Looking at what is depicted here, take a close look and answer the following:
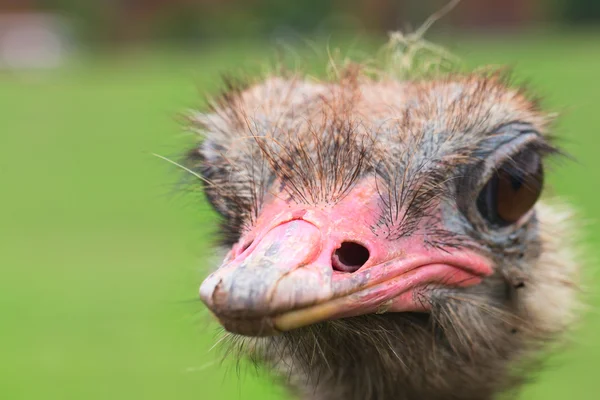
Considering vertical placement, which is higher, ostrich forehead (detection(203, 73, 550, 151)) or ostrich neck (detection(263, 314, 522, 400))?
ostrich forehead (detection(203, 73, 550, 151))

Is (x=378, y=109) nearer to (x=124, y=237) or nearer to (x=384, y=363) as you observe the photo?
(x=384, y=363)

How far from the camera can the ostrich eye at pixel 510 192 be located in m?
2.39

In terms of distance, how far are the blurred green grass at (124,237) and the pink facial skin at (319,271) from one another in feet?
2.17

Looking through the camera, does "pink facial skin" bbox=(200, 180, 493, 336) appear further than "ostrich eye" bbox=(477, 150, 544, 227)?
No

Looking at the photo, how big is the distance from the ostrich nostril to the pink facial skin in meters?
0.01

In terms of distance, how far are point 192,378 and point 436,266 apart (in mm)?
5124

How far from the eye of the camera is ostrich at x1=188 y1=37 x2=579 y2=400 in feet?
6.48

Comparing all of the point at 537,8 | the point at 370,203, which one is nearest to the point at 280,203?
the point at 370,203

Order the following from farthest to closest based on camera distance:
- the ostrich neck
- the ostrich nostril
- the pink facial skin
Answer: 1. the ostrich neck
2. the ostrich nostril
3. the pink facial skin

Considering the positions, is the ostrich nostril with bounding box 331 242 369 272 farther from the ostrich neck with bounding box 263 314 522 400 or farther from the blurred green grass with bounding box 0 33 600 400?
the blurred green grass with bounding box 0 33 600 400

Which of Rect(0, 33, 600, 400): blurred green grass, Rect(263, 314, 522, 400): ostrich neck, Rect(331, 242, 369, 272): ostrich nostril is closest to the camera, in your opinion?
Rect(331, 242, 369, 272): ostrich nostril

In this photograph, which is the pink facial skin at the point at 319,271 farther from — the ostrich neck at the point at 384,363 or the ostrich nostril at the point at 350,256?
the ostrich neck at the point at 384,363

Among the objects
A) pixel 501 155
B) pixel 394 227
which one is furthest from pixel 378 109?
pixel 394 227

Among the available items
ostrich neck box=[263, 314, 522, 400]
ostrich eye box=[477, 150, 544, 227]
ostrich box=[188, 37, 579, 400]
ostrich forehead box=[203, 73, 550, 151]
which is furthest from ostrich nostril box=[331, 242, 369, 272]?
ostrich eye box=[477, 150, 544, 227]
